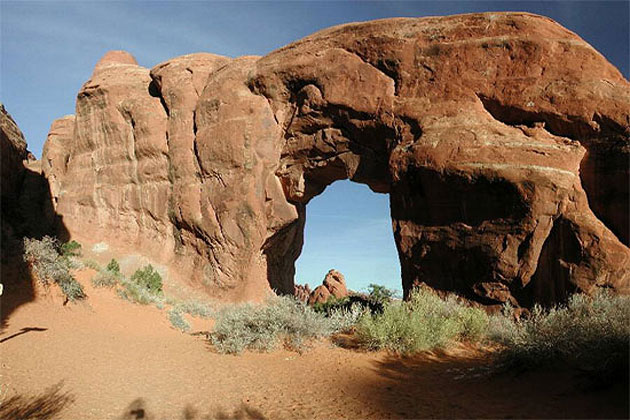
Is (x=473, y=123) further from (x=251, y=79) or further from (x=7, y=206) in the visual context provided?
(x=7, y=206)

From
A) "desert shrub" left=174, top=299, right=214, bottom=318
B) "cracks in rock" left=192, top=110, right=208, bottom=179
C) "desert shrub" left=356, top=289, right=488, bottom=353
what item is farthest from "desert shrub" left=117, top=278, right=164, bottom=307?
"desert shrub" left=356, top=289, right=488, bottom=353

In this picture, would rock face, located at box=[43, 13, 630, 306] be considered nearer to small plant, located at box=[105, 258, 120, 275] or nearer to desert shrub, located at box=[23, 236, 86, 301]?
small plant, located at box=[105, 258, 120, 275]

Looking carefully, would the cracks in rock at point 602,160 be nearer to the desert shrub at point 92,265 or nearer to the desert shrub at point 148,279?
the desert shrub at point 148,279

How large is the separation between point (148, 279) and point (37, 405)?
41.0 feet

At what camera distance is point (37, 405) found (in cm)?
531

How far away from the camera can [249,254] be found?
17578 millimetres

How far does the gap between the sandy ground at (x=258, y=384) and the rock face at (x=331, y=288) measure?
25.4 metres

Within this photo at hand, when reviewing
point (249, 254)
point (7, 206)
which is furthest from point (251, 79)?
point (7, 206)

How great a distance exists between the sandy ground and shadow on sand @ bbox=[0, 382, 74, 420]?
0.01 metres

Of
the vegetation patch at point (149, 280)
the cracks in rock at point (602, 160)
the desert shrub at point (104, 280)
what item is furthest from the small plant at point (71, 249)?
the cracks in rock at point (602, 160)

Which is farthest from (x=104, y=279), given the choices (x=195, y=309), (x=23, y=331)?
(x=23, y=331)

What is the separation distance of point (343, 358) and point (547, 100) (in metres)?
10.3

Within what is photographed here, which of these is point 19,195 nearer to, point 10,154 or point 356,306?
point 10,154

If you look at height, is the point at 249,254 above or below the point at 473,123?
below
